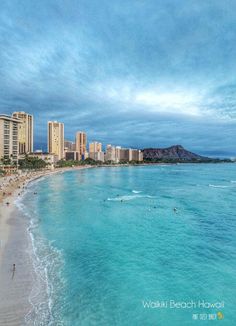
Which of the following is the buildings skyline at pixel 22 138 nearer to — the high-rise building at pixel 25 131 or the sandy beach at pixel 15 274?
the high-rise building at pixel 25 131

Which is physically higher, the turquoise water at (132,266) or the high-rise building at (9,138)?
the high-rise building at (9,138)

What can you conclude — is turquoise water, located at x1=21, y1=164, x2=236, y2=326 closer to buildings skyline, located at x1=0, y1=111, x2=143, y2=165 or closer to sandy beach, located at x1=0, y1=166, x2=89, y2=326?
sandy beach, located at x1=0, y1=166, x2=89, y2=326

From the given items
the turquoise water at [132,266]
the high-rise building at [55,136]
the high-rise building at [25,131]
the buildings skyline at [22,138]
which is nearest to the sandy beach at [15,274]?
the turquoise water at [132,266]

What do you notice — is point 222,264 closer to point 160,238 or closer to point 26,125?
point 160,238

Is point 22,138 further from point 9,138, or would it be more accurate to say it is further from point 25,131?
point 9,138

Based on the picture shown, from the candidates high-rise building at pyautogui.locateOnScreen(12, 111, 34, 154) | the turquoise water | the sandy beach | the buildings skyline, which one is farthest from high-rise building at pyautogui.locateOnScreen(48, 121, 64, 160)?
the sandy beach

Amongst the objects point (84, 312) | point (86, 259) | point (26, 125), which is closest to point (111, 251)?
point (86, 259)

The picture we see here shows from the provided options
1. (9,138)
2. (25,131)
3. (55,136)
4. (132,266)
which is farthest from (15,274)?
(55,136)
